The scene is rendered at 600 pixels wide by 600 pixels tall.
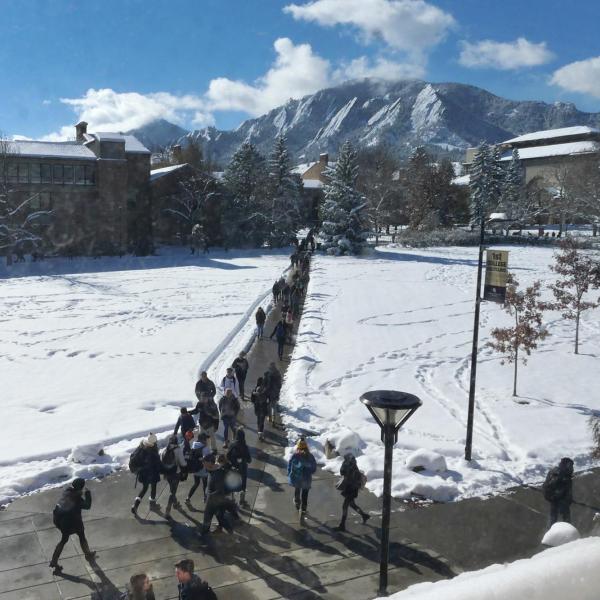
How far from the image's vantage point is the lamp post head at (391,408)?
21.1 feet

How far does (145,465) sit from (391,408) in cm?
399

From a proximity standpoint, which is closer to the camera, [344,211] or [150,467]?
[150,467]

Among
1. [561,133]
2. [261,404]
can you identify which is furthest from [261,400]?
[561,133]

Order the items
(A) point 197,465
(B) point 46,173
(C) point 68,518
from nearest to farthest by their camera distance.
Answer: (C) point 68,518 < (A) point 197,465 < (B) point 46,173

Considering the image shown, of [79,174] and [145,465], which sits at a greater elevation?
[79,174]

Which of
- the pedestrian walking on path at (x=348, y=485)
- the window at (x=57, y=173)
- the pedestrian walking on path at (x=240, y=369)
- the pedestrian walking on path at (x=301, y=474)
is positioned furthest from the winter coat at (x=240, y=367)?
the window at (x=57, y=173)

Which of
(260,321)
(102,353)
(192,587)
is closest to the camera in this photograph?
(192,587)

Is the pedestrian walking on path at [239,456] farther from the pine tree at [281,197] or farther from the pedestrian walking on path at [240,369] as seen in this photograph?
the pine tree at [281,197]

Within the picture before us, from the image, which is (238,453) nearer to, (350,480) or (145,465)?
(145,465)

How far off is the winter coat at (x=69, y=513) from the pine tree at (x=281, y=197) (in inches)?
1921

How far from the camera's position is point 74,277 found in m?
38.1

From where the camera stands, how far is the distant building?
159ft

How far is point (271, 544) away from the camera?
7.82 m

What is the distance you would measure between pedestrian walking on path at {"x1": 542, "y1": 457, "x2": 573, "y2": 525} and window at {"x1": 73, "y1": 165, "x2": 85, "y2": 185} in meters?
48.6
